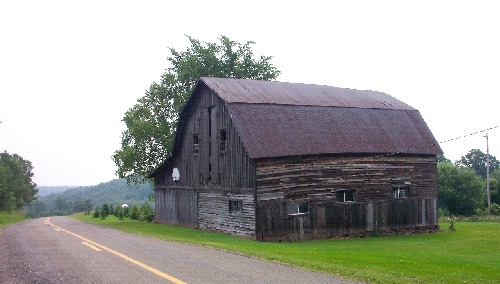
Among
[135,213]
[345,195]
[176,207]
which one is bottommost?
[135,213]

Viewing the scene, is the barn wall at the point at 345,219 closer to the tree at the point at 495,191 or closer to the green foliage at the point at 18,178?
the tree at the point at 495,191

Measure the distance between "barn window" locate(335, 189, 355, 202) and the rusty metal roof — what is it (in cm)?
556

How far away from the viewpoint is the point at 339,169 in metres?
29.7

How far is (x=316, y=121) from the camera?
30500mm

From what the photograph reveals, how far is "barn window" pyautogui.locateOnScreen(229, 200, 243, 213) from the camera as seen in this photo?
28.4 meters

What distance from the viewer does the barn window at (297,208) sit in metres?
27.7

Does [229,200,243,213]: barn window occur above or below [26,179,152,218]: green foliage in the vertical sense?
above

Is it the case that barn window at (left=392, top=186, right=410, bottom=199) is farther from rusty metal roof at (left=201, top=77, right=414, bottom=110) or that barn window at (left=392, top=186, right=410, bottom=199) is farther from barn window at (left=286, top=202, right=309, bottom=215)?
barn window at (left=286, top=202, right=309, bottom=215)

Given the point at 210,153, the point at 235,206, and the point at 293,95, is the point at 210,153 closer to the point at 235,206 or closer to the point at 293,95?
the point at 235,206

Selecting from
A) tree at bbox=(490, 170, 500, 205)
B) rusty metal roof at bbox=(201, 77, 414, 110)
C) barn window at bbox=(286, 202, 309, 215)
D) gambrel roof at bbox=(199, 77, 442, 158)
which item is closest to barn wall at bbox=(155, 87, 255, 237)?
rusty metal roof at bbox=(201, 77, 414, 110)

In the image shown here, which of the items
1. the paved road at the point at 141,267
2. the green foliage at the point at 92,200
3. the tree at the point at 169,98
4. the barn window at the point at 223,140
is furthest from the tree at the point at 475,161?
the paved road at the point at 141,267

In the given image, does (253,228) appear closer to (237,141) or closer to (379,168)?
(237,141)

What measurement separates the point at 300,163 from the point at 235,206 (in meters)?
4.40

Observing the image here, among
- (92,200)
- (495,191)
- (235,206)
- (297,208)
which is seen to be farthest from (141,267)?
(92,200)
